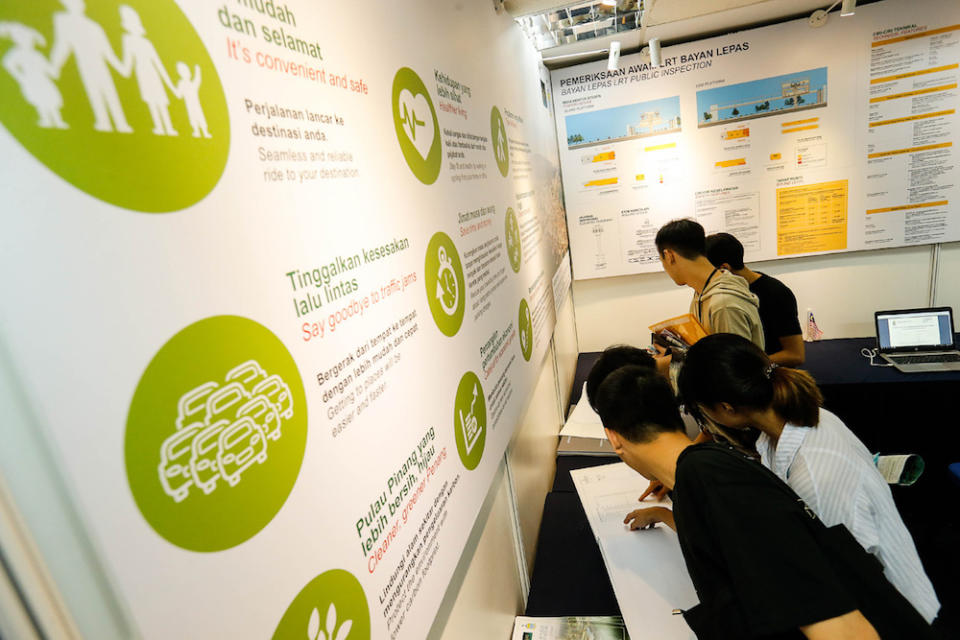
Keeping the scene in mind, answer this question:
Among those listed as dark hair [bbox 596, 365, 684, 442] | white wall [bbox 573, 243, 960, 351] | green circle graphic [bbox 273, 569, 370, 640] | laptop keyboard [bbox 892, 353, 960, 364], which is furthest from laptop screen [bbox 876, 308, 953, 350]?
green circle graphic [bbox 273, 569, 370, 640]

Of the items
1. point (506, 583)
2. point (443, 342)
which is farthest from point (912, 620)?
point (443, 342)

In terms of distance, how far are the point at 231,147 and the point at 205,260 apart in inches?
4.9

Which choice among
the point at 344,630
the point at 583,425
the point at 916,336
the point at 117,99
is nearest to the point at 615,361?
the point at 583,425

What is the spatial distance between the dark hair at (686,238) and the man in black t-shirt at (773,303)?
0.31 m

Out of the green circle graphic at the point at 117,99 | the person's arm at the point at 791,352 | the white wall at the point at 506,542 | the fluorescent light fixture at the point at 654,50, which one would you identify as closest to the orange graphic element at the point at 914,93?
the fluorescent light fixture at the point at 654,50

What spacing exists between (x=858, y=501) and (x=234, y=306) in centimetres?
143

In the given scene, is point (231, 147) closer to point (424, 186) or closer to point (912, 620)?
point (424, 186)

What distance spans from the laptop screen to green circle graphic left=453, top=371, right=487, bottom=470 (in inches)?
132

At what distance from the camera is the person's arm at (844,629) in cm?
81

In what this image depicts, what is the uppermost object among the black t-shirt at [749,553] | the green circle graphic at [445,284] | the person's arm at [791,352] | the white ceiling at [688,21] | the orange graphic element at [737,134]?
the white ceiling at [688,21]

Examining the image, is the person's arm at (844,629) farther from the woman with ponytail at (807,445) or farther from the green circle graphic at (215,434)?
the green circle graphic at (215,434)

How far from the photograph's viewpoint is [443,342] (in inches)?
37.4

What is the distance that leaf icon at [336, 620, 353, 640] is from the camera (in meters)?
0.54

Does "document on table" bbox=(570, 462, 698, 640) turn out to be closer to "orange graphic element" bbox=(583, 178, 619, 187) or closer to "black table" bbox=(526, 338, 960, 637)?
"black table" bbox=(526, 338, 960, 637)
